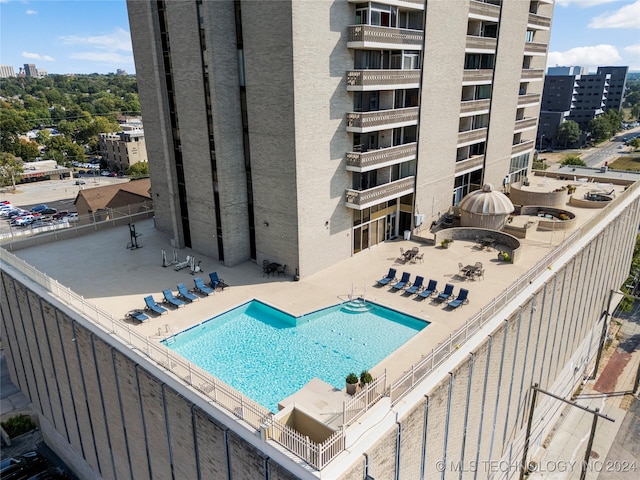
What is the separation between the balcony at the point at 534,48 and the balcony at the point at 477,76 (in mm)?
7857

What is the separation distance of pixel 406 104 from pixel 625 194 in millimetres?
20771

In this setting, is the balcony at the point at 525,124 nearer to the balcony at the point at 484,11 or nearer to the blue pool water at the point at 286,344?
the balcony at the point at 484,11

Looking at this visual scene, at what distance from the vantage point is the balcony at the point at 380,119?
2425 cm

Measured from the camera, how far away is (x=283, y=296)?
22.4 meters

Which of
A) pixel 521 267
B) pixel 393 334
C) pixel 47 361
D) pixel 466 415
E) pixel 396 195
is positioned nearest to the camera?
pixel 466 415

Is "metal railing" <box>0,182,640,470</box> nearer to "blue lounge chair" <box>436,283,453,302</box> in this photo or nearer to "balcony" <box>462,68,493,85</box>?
"blue lounge chair" <box>436,283,453,302</box>

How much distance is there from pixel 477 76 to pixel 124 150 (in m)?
85.2

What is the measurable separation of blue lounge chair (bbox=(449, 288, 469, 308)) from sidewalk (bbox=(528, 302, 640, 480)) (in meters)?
12.7

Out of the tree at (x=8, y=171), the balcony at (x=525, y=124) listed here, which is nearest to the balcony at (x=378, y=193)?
the balcony at (x=525, y=124)

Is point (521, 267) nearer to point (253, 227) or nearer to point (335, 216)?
point (335, 216)

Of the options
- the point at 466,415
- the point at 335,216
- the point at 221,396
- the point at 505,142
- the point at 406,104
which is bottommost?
the point at 466,415

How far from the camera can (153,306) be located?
67.7 feet

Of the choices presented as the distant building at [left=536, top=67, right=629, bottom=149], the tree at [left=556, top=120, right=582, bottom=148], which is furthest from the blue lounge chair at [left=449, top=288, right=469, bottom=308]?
the distant building at [left=536, top=67, right=629, bottom=149]

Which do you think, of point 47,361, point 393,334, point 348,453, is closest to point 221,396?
point 348,453
